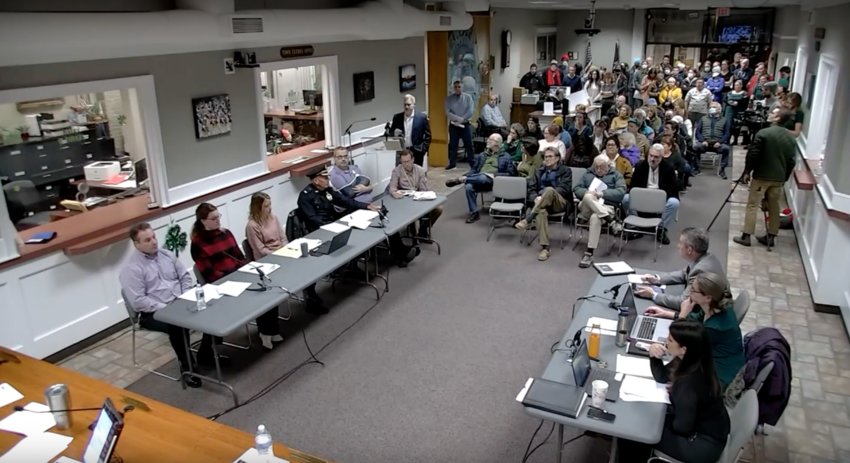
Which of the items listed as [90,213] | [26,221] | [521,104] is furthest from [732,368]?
[521,104]

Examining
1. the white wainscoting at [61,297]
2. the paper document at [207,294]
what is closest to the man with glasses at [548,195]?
the paper document at [207,294]

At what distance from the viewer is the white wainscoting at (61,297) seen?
4980mm

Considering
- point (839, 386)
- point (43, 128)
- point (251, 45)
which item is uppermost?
point (251, 45)

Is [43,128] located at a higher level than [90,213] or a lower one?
higher

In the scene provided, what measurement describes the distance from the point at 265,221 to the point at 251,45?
223 centimetres

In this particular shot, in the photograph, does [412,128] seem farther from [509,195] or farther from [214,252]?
[214,252]

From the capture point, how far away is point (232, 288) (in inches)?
196

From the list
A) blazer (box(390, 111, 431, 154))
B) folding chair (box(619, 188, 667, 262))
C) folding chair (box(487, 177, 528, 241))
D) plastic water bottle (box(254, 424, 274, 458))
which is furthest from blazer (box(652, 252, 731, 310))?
blazer (box(390, 111, 431, 154))

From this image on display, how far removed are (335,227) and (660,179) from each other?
416 cm

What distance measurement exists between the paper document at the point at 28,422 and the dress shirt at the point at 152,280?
157 centimetres

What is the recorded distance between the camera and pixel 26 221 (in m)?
5.96

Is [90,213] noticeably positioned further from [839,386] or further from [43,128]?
[839,386]

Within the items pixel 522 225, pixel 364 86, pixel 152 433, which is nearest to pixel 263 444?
pixel 152 433

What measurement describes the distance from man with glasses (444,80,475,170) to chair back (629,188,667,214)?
4.52 m
